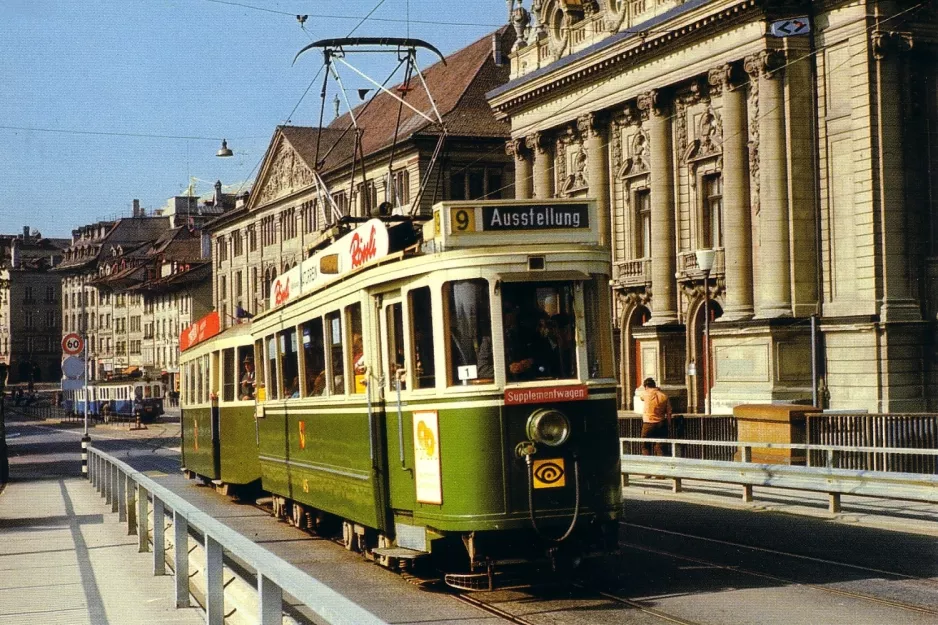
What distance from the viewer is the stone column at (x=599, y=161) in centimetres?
5056

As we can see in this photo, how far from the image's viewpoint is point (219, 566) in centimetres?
905

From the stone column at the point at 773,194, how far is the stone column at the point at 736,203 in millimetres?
1377

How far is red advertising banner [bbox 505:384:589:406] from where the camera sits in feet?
37.3

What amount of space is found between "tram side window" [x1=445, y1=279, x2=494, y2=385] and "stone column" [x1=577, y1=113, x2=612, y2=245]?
1538 inches

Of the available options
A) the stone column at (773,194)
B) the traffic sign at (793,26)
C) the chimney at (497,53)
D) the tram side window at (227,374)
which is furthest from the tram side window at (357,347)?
the chimney at (497,53)

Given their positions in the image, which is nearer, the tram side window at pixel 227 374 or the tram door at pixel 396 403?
the tram door at pixel 396 403

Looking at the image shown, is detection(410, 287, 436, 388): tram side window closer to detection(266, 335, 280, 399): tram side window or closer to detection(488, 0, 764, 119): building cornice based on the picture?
detection(266, 335, 280, 399): tram side window

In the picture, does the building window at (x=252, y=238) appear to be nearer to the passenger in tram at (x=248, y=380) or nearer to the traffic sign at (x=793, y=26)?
the traffic sign at (x=793, y=26)

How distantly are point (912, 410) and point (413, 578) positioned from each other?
90.8 ft

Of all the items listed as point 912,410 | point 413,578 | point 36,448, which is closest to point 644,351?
point 912,410

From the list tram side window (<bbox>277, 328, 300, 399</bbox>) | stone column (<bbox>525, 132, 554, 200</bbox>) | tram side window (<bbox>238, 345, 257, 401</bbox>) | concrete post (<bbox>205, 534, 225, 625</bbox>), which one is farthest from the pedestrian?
stone column (<bbox>525, 132, 554, 200</bbox>)

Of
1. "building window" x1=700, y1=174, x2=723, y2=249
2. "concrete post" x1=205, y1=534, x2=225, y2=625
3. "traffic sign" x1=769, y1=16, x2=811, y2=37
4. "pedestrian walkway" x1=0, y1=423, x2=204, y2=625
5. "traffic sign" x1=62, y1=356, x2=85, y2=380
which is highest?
"traffic sign" x1=769, y1=16, x2=811, y2=37

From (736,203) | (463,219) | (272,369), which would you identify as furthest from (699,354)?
(463,219)

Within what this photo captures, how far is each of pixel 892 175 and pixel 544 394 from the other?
28.6 meters
